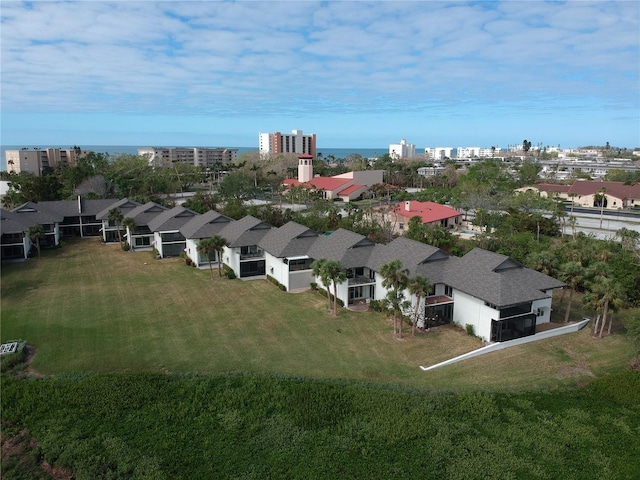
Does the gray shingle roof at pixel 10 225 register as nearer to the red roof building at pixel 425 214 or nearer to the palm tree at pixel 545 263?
the red roof building at pixel 425 214

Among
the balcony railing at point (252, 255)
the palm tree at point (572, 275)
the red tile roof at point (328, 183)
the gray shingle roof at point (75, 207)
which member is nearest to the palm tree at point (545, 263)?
the palm tree at point (572, 275)

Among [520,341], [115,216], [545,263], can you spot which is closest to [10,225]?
[115,216]

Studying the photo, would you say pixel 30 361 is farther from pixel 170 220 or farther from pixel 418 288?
pixel 170 220

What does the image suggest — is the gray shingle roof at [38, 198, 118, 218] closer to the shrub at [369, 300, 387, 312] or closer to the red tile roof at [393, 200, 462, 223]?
the red tile roof at [393, 200, 462, 223]

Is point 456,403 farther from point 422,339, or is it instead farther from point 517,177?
point 517,177

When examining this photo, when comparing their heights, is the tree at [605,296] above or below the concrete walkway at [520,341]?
above

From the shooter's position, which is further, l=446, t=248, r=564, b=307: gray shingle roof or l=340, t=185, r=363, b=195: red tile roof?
l=340, t=185, r=363, b=195: red tile roof

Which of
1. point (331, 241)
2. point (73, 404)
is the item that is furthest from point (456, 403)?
point (331, 241)

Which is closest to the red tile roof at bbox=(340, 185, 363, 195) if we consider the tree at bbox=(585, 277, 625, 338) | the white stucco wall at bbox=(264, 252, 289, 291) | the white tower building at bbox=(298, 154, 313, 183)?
the white tower building at bbox=(298, 154, 313, 183)
